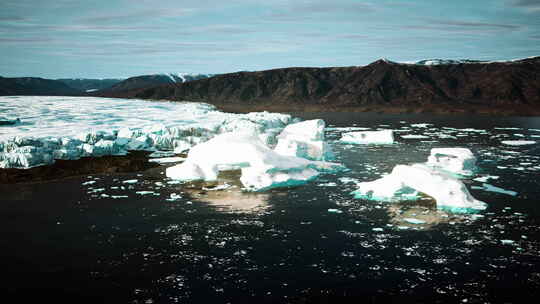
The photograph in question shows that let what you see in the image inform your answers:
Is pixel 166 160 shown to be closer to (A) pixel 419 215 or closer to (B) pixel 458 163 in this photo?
(A) pixel 419 215

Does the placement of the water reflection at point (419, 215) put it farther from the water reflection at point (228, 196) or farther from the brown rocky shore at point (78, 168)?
the brown rocky shore at point (78, 168)

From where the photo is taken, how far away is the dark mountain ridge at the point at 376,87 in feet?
341

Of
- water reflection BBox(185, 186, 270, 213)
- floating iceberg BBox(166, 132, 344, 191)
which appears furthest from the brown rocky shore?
water reflection BBox(185, 186, 270, 213)

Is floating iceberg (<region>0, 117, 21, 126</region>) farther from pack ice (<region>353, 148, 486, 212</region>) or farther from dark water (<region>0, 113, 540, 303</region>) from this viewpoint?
pack ice (<region>353, 148, 486, 212</region>)

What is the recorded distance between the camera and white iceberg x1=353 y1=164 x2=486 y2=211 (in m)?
14.0

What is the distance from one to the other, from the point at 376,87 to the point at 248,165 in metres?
107

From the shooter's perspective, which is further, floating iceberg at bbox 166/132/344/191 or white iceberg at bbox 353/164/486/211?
floating iceberg at bbox 166/132/344/191

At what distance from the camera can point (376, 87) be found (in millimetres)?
119750

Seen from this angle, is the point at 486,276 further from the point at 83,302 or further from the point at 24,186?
the point at 24,186

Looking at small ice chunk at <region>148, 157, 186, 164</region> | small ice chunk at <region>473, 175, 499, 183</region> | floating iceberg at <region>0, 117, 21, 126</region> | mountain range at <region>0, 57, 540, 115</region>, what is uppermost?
mountain range at <region>0, 57, 540, 115</region>

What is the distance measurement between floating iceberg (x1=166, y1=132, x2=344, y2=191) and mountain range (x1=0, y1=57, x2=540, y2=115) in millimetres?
72656

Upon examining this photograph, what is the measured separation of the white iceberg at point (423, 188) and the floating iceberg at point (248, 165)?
3143 mm

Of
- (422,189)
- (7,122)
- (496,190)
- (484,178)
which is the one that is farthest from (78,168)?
(484,178)

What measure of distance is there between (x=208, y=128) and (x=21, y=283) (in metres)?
21.5
